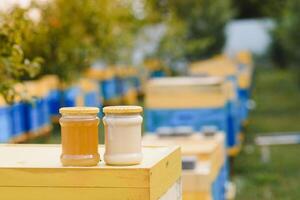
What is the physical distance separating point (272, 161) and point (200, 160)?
8.01 m

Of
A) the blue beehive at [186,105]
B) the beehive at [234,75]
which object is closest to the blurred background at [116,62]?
the beehive at [234,75]

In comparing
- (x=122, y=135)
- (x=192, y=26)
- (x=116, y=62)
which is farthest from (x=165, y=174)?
(x=192, y=26)

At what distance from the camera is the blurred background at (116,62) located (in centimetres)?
735

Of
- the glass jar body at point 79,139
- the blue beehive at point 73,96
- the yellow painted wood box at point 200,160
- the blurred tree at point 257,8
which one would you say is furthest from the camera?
the blurred tree at point 257,8

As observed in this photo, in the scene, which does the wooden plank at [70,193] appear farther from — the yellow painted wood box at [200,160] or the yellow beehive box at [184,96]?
the yellow beehive box at [184,96]

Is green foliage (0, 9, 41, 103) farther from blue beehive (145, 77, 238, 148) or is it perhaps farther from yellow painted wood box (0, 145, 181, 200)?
blue beehive (145, 77, 238, 148)

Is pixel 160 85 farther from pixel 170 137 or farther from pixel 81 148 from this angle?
pixel 81 148

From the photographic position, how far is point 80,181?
3391 millimetres

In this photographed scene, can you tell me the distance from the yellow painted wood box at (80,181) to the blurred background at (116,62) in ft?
6.71

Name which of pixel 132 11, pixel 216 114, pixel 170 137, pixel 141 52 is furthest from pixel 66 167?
pixel 141 52

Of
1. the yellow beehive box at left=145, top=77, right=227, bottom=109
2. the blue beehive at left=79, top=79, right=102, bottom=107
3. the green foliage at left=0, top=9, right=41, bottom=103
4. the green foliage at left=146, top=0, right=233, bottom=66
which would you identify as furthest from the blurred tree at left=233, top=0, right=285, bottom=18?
the green foliage at left=0, top=9, right=41, bottom=103

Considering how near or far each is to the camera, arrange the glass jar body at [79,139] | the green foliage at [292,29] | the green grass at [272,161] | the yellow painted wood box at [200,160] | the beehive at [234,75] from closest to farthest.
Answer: the glass jar body at [79,139]
the yellow painted wood box at [200,160]
the green grass at [272,161]
the beehive at [234,75]
the green foliage at [292,29]

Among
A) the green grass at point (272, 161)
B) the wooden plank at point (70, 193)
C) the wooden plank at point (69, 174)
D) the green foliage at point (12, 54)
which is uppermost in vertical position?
the green foliage at point (12, 54)

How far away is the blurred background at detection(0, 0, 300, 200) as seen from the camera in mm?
7348
